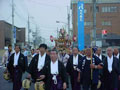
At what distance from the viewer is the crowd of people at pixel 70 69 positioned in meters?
5.51

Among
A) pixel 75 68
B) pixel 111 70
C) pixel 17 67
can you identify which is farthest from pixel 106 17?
pixel 111 70

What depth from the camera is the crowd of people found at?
5.51m

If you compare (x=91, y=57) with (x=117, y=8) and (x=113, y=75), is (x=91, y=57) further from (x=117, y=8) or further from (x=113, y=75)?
(x=117, y=8)

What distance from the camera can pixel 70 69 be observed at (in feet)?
24.3

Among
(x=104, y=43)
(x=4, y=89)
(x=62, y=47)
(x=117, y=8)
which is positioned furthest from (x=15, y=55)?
(x=117, y=8)

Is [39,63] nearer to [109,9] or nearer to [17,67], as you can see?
[17,67]

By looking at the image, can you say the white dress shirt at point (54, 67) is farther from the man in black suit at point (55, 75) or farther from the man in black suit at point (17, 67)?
the man in black suit at point (17, 67)

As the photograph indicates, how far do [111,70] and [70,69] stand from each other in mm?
1504

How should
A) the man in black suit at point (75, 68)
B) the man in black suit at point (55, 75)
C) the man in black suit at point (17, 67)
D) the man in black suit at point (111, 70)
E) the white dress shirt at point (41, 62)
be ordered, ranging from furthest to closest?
the man in black suit at point (17, 67) < the man in black suit at point (75, 68) < the man in black suit at point (111, 70) < the white dress shirt at point (41, 62) < the man in black suit at point (55, 75)

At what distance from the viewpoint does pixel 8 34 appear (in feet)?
180

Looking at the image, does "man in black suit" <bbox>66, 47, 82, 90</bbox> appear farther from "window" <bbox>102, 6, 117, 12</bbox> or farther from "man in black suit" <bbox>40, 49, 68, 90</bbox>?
"window" <bbox>102, 6, 117, 12</bbox>

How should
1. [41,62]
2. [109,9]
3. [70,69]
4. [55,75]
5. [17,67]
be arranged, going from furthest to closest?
1. [109,9]
2. [17,67]
3. [70,69]
4. [41,62]
5. [55,75]

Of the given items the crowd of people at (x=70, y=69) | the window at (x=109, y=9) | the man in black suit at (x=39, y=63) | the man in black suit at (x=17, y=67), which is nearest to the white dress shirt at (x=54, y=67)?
the crowd of people at (x=70, y=69)

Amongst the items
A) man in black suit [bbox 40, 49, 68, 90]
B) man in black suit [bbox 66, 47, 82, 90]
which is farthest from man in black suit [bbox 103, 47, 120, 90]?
man in black suit [bbox 40, 49, 68, 90]
